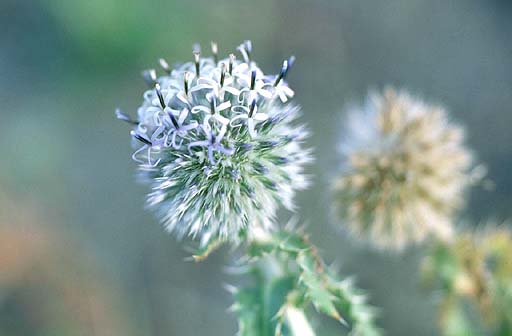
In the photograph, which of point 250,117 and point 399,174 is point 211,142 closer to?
point 250,117

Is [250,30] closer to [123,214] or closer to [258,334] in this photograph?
[123,214]

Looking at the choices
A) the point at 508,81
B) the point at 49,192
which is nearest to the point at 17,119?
the point at 49,192

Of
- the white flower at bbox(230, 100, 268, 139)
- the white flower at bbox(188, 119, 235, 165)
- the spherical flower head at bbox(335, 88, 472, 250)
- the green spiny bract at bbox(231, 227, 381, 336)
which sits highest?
the spherical flower head at bbox(335, 88, 472, 250)

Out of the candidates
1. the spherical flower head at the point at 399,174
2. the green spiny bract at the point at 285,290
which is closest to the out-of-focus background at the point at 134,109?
the spherical flower head at the point at 399,174

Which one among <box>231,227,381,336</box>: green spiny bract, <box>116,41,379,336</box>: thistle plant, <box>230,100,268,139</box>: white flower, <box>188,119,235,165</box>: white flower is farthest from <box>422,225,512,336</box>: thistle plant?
<box>188,119,235,165</box>: white flower

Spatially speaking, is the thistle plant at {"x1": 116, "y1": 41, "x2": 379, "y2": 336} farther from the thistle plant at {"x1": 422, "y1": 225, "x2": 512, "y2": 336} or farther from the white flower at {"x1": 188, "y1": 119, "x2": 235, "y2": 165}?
the thistle plant at {"x1": 422, "y1": 225, "x2": 512, "y2": 336}

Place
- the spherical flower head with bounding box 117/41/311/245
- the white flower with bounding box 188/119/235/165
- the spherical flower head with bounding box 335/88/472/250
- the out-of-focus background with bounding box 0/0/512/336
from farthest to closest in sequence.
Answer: the out-of-focus background with bounding box 0/0/512/336
the spherical flower head with bounding box 335/88/472/250
the spherical flower head with bounding box 117/41/311/245
the white flower with bounding box 188/119/235/165

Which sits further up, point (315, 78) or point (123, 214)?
point (315, 78)
